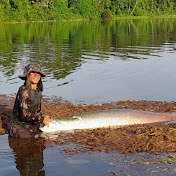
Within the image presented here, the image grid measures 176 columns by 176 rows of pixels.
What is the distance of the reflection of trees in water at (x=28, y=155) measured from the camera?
6.44 m

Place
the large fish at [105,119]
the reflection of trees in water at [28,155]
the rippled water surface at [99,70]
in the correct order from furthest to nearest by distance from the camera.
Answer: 1. the rippled water surface at [99,70]
2. the large fish at [105,119]
3. the reflection of trees in water at [28,155]

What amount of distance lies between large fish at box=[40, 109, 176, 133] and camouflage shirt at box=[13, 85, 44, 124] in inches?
17.8

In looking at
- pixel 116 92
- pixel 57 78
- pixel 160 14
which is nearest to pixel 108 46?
pixel 57 78

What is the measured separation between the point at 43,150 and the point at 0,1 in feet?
234

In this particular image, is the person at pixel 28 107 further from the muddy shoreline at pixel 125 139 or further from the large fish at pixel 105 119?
the muddy shoreline at pixel 125 139

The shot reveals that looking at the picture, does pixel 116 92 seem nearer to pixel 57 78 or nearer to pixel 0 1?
pixel 57 78

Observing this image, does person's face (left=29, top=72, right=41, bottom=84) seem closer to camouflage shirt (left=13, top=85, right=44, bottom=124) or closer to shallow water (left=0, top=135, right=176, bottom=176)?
camouflage shirt (left=13, top=85, right=44, bottom=124)

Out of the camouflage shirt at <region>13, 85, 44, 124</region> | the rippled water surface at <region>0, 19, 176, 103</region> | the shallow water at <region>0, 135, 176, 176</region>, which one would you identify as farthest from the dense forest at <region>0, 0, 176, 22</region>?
the shallow water at <region>0, 135, 176, 176</region>

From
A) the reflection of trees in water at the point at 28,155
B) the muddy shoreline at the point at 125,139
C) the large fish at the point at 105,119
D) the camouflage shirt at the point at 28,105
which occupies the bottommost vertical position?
the reflection of trees in water at the point at 28,155

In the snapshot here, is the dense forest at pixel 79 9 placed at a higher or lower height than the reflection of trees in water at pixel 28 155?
higher

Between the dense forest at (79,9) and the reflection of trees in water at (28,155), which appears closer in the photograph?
the reflection of trees in water at (28,155)

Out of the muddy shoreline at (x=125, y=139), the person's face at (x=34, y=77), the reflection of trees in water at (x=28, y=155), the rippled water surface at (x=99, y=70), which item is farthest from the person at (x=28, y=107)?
the rippled water surface at (x=99, y=70)

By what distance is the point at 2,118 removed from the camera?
9242 millimetres

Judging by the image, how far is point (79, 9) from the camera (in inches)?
3568
